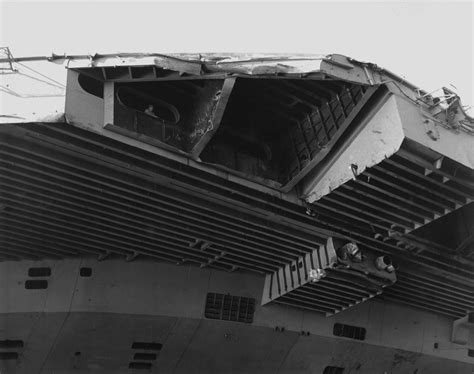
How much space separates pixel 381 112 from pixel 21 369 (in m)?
13.3

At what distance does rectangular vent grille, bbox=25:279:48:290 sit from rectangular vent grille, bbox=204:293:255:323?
196 inches

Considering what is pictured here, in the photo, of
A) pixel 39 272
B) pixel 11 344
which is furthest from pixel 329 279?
pixel 11 344

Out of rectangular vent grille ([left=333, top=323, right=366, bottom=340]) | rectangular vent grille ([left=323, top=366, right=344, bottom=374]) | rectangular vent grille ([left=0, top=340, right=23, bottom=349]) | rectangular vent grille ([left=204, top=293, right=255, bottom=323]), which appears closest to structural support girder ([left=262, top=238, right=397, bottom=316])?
rectangular vent grille ([left=204, top=293, right=255, bottom=323])

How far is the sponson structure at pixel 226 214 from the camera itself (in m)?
12.1

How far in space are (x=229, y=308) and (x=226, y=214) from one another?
474cm

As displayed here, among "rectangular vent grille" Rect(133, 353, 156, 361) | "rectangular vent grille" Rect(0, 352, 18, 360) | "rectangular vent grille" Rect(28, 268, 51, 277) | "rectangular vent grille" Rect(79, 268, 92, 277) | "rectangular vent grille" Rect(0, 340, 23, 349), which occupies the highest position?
"rectangular vent grille" Rect(79, 268, 92, 277)

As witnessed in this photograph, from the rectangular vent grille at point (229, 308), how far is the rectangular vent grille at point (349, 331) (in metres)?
3.56

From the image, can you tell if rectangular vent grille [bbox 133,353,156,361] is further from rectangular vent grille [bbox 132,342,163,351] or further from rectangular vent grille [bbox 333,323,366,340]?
rectangular vent grille [bbox 333,323,366,340]

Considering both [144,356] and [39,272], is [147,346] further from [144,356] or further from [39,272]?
[39,272]

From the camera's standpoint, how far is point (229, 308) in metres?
18.3

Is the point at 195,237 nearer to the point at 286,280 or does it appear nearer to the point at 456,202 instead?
the point at 286,280

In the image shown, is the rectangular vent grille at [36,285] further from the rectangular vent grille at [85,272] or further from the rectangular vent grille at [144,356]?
the rectangular vent grille at [144,356]

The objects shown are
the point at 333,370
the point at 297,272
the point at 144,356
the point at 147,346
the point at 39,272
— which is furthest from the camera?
the point at 333,370

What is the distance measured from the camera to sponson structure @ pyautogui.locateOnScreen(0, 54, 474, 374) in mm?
12141
